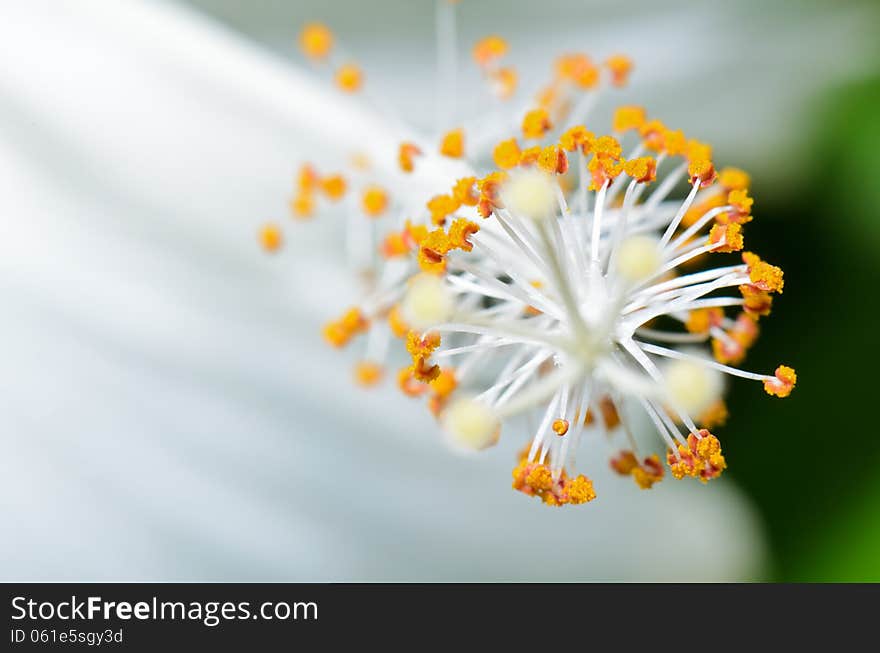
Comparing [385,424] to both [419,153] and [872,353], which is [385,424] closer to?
[419,153]

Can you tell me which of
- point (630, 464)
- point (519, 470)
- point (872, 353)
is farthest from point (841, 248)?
point (519, 470)

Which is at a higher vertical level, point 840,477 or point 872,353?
point 872,353

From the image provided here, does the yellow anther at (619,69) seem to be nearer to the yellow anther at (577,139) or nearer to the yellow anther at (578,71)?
the yellow anther at (578,71)

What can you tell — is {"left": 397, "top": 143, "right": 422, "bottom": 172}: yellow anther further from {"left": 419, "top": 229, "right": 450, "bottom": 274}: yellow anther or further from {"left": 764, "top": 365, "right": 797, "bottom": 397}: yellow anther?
{"left": 764, "top": 365, "right": 797, "bottom": 397}: yellow anther

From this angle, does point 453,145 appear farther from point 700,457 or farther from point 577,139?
point 700,457

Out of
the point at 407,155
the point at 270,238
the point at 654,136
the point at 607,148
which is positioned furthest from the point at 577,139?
the point at 270,238

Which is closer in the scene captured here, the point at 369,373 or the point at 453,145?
the point at 453,145
